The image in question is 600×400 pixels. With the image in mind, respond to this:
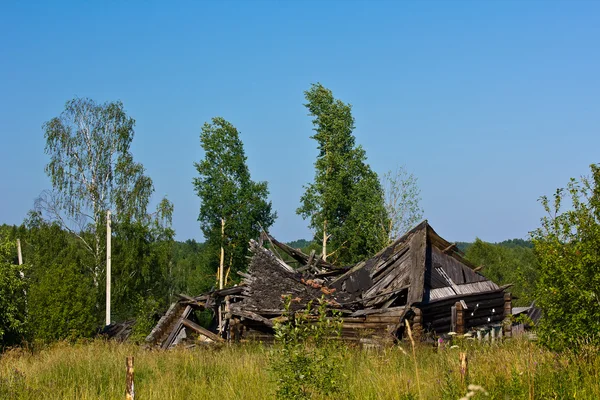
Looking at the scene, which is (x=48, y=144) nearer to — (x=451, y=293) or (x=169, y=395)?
(x=451, y=293)

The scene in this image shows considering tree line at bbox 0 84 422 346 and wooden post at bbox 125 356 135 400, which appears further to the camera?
tree line at bbox 0 84 422 346

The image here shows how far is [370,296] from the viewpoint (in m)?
19.9

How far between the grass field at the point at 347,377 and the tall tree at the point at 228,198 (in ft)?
72.8

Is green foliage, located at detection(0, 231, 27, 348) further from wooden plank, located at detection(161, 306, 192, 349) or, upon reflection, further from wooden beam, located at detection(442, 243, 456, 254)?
wooden beam, located at detection(442, 243, 456, 254)

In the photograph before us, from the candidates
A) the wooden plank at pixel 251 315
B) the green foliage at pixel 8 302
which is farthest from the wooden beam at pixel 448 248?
the green foliage at pixel 8 302

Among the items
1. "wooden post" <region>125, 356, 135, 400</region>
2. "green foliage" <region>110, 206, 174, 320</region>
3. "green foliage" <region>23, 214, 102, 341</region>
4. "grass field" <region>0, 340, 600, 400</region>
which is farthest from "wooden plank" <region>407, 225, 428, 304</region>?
"green foliage" <region>110, 206, 174, 320</region>

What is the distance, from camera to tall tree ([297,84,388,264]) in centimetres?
3203

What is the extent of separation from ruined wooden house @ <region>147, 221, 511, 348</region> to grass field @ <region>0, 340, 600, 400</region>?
7.47 metres

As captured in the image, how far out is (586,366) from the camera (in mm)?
7352

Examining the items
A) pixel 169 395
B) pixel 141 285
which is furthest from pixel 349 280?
pixel 141 285

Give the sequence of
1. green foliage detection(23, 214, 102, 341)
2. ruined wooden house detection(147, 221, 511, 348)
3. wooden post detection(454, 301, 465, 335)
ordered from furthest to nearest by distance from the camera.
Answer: green foliage detection(23, 214, 102, 341)
wooden post detection(454, 301, 465, 335)
ruined wooden house detection(147, 221, 511, 348)

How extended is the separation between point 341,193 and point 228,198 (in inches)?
240

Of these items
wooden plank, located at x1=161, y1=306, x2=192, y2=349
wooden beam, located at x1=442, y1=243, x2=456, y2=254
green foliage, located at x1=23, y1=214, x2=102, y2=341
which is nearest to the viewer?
green foliage, located at x1=23, y1=214, x2=102, y2=341

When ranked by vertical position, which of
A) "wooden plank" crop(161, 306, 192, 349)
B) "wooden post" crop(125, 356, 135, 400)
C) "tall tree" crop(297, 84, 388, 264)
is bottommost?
"wooden plank" crop(161, 306, 192, 349)
